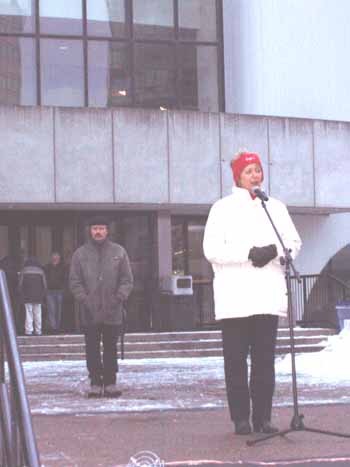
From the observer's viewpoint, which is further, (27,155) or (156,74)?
(156,74)

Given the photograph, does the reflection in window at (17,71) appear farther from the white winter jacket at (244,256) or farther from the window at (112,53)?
the white winter jacket at (244,256)

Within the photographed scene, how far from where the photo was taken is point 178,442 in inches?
288

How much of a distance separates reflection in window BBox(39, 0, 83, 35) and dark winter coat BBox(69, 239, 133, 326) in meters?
14.4

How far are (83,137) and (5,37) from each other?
12.4 feet

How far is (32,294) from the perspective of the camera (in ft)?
68.5

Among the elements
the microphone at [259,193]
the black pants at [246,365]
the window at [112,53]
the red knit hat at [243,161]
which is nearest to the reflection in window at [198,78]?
the window at [112,53]

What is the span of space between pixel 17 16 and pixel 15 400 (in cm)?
2144

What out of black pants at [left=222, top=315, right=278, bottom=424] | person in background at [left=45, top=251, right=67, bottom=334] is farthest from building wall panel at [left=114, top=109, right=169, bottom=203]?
black pants at [left=222, top=315, right=278, bottom=424]

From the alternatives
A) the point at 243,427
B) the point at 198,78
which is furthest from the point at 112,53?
the point at 243,427

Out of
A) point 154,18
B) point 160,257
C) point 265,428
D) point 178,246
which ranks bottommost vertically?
point 265,428

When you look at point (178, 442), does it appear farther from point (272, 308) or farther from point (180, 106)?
point (180, 106)

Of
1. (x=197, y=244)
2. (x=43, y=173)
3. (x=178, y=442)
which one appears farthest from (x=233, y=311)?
(x=197, y=244)

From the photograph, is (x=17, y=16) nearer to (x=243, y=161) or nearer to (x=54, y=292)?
(x=54, y=292)

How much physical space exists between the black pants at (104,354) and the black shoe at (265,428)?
11.3 ft
